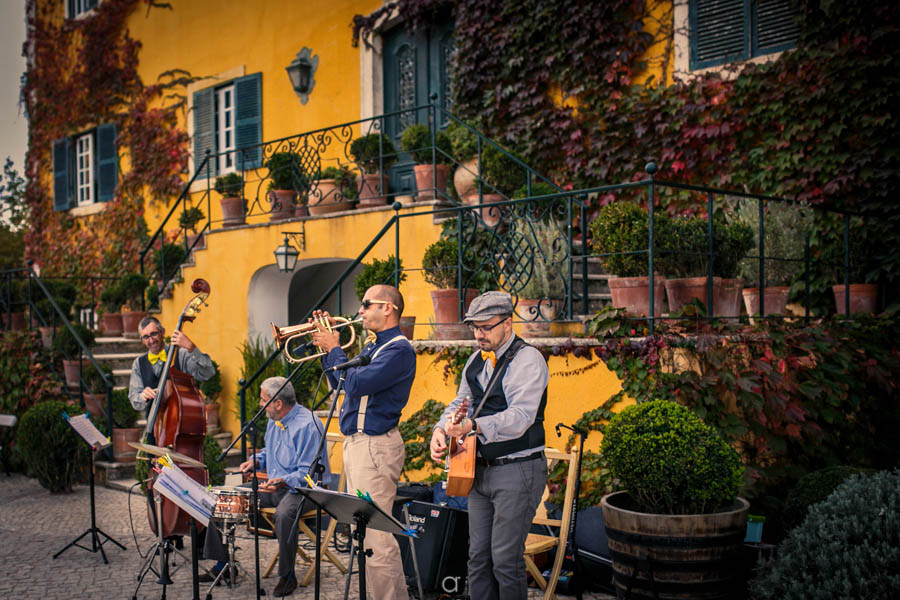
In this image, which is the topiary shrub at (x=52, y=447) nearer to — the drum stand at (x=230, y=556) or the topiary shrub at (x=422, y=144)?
the drum stand at (x=230, y=556)

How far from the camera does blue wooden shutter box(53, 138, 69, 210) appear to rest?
50.8 feet

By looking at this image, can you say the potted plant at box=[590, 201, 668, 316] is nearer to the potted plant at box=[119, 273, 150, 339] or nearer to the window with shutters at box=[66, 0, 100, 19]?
the potted plant at box=[119, 273, 150, 339]

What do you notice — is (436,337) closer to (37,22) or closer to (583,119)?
(583,119)

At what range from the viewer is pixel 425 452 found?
6539 millimetres

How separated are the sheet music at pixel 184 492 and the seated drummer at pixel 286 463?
40.8 inches

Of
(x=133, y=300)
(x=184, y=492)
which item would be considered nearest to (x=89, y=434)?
(x=184, y=492)

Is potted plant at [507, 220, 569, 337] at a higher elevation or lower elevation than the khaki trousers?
higher

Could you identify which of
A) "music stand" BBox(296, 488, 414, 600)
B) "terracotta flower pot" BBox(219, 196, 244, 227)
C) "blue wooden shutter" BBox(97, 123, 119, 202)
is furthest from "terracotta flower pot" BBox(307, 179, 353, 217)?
"music stand" BBox(296, 488, 414, 600)

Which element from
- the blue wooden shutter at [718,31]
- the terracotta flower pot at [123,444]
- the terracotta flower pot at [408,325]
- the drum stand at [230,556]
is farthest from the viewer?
the terracotta flower pot at [123,444]

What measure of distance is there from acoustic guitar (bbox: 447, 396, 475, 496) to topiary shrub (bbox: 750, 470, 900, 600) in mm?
1345

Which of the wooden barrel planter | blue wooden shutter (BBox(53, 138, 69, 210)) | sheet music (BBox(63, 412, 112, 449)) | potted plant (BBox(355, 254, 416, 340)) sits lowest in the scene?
the wooden barrel planter

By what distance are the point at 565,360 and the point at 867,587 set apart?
2575mm

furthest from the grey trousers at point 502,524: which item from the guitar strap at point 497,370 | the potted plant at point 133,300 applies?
the potted plant at point 133,300

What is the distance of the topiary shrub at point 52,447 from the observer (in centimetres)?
→ 832
